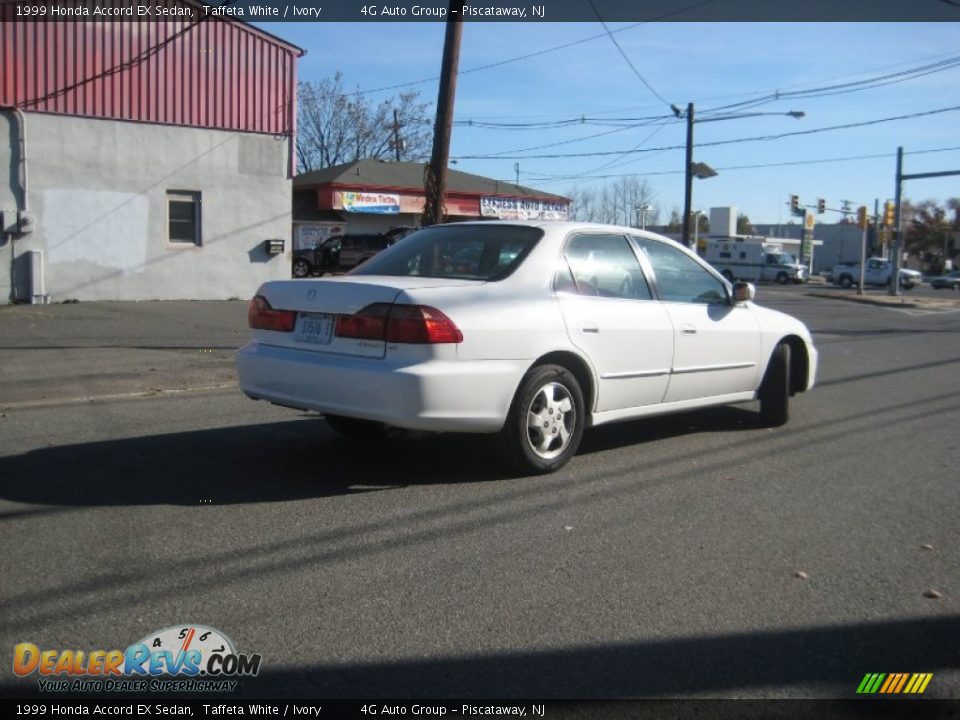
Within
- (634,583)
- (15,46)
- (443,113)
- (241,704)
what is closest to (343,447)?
(634,583)

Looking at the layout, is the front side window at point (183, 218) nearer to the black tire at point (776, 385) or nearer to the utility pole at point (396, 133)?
the black tire at point (776, 385)

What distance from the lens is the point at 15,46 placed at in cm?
1748

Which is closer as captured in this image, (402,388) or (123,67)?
(402,388)

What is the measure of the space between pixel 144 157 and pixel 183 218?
1506mm

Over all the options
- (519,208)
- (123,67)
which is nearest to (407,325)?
(123,67)

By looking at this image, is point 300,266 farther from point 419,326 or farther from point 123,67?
point 419,326

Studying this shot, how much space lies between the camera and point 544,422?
19.1 ft

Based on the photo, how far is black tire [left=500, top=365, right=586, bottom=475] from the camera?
5.67 metres

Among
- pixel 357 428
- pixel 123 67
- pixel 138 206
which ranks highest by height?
pixel 123 67

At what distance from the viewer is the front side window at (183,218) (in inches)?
788

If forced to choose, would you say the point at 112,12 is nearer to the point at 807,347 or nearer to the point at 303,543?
the point at 807,347

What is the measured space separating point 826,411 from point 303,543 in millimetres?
5746

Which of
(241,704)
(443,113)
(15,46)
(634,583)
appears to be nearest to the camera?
(241,704)

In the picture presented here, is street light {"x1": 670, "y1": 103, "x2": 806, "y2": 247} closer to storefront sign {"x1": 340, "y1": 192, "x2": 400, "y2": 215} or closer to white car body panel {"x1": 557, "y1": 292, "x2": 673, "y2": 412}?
storefront sign {"x1": 340, "y1": 192, "x2": 400, "y2": 215}
